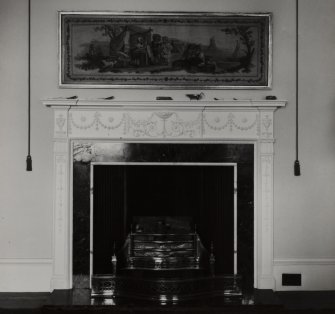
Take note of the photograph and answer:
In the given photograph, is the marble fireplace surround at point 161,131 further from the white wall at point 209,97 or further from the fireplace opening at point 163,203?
the fireplace opening at point 163,203

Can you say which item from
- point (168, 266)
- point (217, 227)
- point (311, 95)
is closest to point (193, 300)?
point (168, 266)

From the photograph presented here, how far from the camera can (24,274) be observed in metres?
5.03

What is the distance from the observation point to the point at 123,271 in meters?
5.04

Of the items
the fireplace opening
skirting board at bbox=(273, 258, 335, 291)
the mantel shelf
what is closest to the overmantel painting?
the mantel shelf

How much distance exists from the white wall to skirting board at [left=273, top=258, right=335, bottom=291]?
1 centimetres

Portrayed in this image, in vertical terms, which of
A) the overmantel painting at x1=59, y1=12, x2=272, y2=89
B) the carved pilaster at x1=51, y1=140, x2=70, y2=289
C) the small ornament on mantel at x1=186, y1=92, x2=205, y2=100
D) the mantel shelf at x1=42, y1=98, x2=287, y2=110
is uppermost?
the overmantel painting at x1=59, y1=12, x2=272, y2=89

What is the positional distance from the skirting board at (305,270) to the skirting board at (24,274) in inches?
93.4

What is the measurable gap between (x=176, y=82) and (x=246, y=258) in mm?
1974

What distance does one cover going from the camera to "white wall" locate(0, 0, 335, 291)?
5.02 metres

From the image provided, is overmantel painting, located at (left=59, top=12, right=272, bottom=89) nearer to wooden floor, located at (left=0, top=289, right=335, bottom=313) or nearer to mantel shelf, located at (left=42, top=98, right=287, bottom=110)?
mantel shelf, located at (left=42, top=98, right=287, bottom=110)

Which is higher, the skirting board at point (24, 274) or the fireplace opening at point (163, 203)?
the fireplace opening at point (163, 203)

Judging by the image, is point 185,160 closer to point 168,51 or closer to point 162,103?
point 162,103

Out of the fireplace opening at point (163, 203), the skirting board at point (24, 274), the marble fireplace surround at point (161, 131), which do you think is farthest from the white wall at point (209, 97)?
the fireplace opening at point (163, 203)

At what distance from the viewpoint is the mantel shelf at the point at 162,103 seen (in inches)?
193
